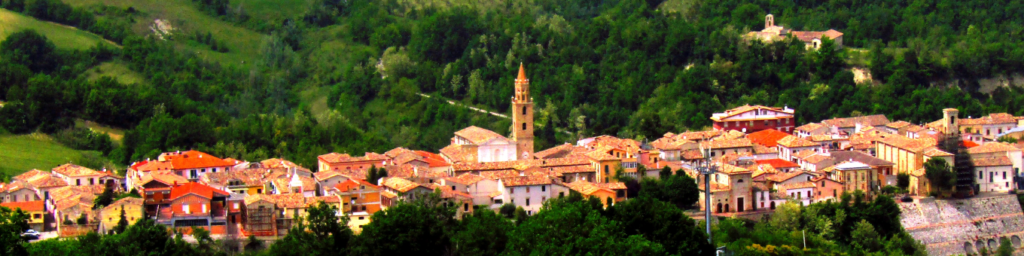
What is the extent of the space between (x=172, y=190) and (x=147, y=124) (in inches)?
712

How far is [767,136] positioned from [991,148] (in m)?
8.25

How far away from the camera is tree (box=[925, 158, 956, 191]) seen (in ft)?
157

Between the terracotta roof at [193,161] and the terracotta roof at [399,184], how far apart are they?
22.2ft

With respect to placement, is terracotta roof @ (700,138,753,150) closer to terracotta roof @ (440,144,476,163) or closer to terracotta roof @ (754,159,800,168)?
terracotta roof @ (754,159,800,168)

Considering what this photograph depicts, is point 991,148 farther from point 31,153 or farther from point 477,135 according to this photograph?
point 31,153

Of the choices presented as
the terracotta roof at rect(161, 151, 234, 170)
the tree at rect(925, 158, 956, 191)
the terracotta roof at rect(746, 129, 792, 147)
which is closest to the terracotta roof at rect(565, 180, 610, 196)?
the terracotta roof at rect(746, 129, 792, 147)

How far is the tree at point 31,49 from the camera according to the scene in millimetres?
74750

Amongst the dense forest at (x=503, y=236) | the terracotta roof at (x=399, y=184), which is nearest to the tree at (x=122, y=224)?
the dense forest at (x=503, y=236)

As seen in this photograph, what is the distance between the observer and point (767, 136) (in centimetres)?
5500

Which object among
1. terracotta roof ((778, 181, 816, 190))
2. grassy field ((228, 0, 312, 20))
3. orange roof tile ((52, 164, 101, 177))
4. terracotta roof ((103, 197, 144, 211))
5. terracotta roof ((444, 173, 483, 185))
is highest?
grassy field ((228, 0, 312, 20))

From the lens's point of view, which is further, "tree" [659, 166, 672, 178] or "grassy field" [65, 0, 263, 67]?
"grassy field" [65, 0, 263, 67]

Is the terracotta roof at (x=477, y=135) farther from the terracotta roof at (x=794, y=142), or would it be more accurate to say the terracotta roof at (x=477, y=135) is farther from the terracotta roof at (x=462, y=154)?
the terracotta roof at (x=794, y=142)

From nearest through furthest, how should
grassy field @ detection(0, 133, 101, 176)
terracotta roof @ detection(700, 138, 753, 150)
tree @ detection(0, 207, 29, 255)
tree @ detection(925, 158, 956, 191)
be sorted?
tree @ detection(0, 207, 29, 255)
tree @ detection(925, 158, 956, 191)
terracotta roof @ detection(700, 138, 753, 150)
grassy field @ detection(0, 133, 101, 176)

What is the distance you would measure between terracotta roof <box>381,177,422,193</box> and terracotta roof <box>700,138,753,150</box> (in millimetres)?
11380
